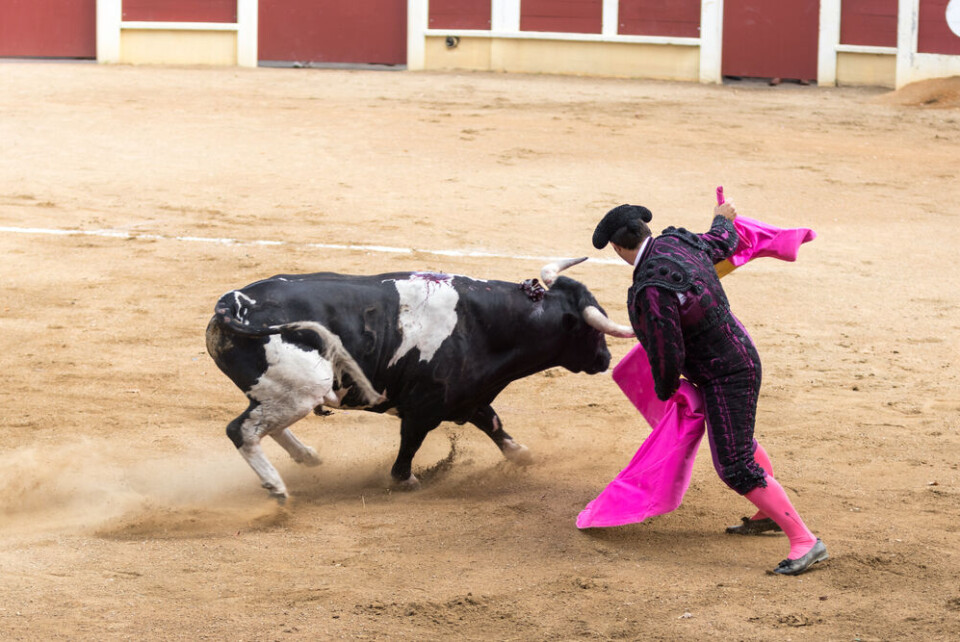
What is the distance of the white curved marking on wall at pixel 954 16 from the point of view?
14.7 meters

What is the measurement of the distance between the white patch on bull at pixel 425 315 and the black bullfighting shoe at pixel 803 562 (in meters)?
1.49

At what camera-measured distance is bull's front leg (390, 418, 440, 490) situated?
479 centimetres

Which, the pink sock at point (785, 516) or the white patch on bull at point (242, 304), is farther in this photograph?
the white patch on bull at point (242, 304)

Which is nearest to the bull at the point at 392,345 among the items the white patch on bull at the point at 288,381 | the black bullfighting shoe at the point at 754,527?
the white patch on bull at the point at 288,381

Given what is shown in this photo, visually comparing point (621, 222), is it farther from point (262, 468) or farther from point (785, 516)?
point (262, 468)

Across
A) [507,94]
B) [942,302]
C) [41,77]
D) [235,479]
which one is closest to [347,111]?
[507,94]

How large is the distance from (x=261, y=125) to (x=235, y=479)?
26.2 ft

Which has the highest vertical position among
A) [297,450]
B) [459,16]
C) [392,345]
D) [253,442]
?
[459,16]

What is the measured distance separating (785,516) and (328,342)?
1.70 m

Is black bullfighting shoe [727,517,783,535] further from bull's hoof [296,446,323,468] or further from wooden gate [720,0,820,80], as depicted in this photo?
Answer: wooden gate [720,0,820,80]

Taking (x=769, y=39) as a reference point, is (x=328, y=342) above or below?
below

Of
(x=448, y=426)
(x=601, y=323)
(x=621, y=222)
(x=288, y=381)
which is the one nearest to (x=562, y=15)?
(x=448, y=426)

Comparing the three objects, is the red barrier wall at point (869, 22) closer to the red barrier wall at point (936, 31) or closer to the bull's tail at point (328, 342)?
the red barrier wall at point (936, 31)

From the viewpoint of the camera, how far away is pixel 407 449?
15.7 feet
